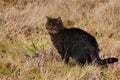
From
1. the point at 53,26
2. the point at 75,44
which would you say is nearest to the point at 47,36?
the point at 53,26

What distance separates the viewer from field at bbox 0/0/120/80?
4445mm

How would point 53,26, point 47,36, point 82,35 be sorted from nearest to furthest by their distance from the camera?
point 82,35, point 53,26, point 47,36

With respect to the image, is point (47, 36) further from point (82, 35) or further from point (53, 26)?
point (82, 35)

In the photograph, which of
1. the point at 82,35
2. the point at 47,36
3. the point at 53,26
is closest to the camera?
the point at 82,35

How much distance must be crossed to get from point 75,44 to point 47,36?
115cm

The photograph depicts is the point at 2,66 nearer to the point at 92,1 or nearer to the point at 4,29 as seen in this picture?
the point at 4,29

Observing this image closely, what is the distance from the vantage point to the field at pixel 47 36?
175 inches

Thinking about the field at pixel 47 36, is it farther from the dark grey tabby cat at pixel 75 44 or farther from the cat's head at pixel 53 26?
the cat's head at pixel 53 26

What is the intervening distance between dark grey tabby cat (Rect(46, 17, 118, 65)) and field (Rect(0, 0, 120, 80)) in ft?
0.35

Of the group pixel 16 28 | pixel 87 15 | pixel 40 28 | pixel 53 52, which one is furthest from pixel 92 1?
pixel 53 52

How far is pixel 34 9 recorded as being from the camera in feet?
24.2

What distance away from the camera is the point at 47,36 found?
614 cm

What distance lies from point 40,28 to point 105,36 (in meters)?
1.10

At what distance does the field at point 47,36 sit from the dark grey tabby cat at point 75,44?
11 centimetres
